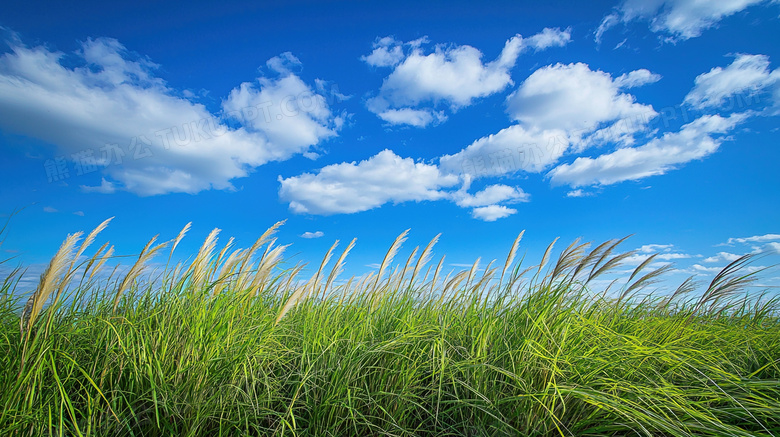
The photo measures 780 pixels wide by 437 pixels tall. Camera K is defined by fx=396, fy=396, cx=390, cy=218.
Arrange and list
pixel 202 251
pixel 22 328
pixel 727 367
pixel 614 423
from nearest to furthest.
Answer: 1. pixel 614 423
2. pixel 22 328
3. pixel 202 251
4. pixel 727 367

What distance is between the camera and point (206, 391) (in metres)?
2.24

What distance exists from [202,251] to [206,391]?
113cm

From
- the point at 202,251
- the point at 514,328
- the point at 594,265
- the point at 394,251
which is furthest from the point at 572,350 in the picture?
the point at 202,251

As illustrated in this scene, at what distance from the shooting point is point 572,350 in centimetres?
241

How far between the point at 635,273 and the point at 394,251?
100 inches

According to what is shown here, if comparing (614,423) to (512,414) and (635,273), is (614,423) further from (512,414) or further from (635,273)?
(635,273)

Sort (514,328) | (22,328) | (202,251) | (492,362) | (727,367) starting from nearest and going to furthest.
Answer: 1. (22,328)
2. (492,362)
3. (514,328)
4. (202,251)
5. (727,367)

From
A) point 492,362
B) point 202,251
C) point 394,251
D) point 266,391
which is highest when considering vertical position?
point 394,251

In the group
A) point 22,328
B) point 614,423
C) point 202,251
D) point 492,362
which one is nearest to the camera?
point 614,423

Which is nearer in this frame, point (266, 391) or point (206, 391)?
point (206, 391)

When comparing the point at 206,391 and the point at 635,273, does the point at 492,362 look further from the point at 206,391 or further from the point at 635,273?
the point at 635,273

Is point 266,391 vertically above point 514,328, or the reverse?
point 514,328

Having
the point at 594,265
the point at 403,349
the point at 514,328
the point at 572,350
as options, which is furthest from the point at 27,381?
the point at 594,265

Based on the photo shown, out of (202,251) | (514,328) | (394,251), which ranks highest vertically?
(394,251)
